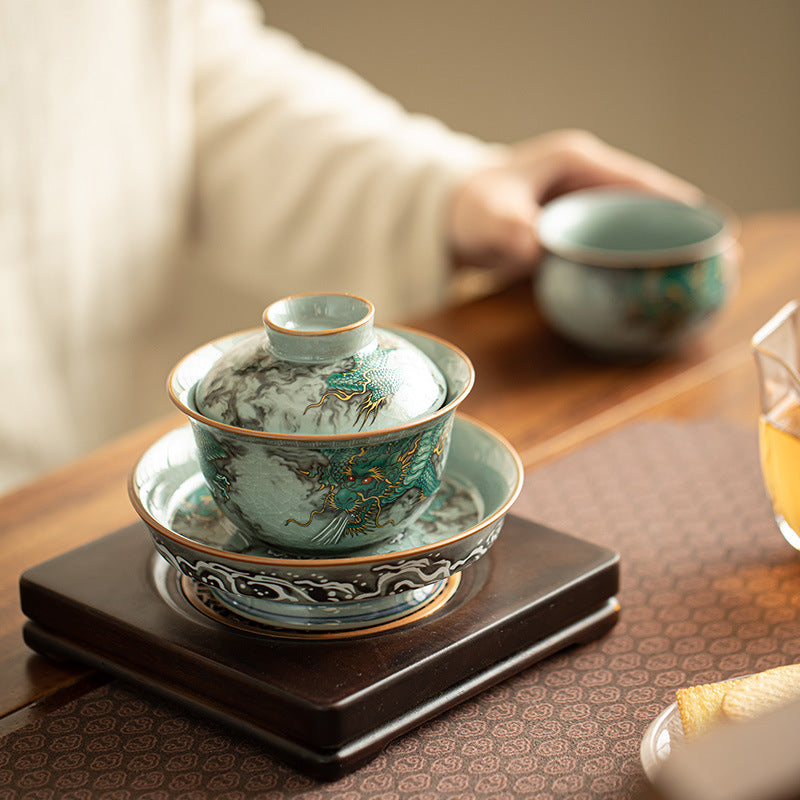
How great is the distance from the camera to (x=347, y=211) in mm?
1132

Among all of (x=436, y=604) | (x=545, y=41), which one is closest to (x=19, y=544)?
(x=436, y=604)

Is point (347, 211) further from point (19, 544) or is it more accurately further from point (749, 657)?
point (749, 657)

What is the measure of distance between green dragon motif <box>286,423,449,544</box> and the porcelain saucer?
16 millimetres

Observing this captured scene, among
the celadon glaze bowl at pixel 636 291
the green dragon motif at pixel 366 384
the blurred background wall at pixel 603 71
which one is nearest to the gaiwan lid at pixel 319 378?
the green dragon motif at pixel 366 384

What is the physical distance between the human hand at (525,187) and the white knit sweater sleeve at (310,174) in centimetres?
3

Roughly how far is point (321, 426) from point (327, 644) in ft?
0.31

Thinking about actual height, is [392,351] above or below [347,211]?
above

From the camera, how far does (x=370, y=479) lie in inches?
17.1

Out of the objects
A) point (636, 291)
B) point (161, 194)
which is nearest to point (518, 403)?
point (636, 291)

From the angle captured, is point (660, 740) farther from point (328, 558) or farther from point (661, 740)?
point (328, 558)

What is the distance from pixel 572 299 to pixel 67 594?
0.50m

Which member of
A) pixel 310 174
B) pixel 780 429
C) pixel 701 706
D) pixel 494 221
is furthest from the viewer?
pixel 310 174

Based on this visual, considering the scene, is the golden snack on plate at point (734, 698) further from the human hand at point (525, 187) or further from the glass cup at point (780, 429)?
the human hand at point (525, 187)

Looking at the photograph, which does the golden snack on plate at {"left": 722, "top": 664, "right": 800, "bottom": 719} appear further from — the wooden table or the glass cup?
the wooden table
